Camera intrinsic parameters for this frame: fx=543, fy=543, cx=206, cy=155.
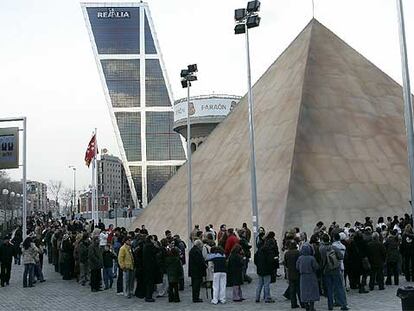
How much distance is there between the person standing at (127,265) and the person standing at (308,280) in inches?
188

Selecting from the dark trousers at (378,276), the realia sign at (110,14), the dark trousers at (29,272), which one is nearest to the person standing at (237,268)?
the dark trousers at (378,276)

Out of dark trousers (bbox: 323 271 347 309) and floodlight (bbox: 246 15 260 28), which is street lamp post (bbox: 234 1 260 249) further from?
dark trousers (bbox: 323 271 347 309)

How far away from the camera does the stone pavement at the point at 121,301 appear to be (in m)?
12.2

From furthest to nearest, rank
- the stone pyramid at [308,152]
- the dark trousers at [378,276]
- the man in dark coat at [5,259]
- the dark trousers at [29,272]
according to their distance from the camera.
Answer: the stone pyramid at [308,152]
the man in dark coat at [5,259]
the dark trousers at [29,272]
the dark trousers at [378,276]

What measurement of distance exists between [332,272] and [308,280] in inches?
30.2

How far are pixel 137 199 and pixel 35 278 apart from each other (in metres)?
128

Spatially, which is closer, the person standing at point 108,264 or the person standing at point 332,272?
the person standing at point 332,272

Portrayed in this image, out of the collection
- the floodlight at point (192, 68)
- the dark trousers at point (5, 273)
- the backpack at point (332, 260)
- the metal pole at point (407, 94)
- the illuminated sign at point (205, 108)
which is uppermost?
the illuminated sign at point (205, 108)

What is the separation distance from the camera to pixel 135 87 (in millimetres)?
139375

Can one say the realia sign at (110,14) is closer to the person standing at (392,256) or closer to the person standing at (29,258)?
the person standing at (29,258)

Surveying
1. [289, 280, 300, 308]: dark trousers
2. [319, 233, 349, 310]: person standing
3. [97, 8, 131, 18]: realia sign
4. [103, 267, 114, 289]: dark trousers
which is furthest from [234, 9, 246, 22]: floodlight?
[97, 8, 131, 18]: realia sign

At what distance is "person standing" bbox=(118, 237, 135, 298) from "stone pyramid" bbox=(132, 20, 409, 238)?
8059 millimetres

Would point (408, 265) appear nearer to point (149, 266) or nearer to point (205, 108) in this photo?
point (149, 266)


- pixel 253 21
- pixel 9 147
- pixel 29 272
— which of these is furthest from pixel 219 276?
pixel 9 147
